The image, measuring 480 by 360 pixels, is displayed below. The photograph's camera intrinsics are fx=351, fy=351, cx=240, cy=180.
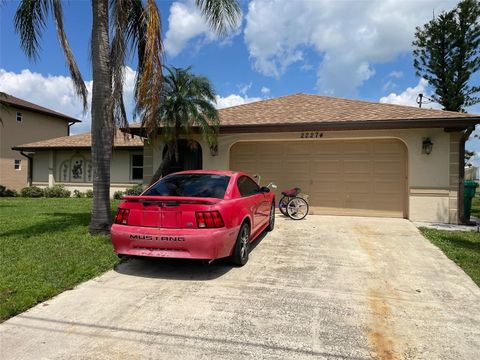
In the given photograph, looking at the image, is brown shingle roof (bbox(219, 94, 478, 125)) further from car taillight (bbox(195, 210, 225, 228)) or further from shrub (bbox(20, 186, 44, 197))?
shrub (bbox(20, 186, 44, 197))

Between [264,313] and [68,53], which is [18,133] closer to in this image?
[68,53]

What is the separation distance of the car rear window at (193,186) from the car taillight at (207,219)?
23.5 inches

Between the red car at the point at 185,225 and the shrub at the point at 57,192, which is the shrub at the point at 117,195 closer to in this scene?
the shrub at the point at 57,192

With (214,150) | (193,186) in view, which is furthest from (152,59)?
(214,150)

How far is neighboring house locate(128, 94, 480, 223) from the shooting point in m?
10.3

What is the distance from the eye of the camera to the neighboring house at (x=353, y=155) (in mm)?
10281

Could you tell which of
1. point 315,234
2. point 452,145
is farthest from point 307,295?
point 452,145

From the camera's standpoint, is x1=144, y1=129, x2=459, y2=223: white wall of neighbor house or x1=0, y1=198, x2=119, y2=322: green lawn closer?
x1=0, y1=198, x2=119, y2=322: green lawn

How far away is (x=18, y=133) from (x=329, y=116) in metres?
23.5

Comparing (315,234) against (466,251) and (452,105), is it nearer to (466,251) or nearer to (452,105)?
(466,251)

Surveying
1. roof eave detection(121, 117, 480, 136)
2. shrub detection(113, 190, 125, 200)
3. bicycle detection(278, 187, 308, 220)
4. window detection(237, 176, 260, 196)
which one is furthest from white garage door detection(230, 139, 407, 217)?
shrub detection(113, 190, 125, 200)

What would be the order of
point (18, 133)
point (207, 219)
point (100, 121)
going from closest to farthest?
1. point (207, 219)
2. point (100, 121)
3. point (18, 133)

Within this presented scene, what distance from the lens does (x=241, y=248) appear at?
548cm

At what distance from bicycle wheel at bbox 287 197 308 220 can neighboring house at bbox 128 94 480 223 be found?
1320 mm
